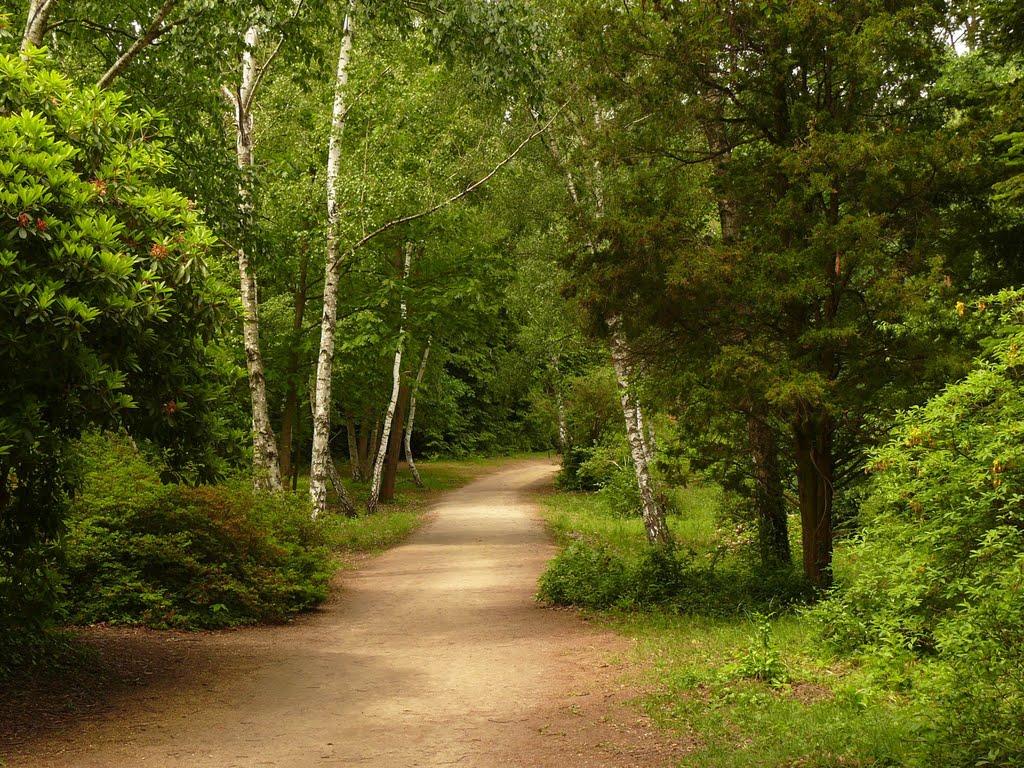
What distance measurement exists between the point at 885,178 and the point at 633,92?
11.4ft

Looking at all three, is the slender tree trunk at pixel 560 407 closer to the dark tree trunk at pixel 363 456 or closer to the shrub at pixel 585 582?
the dark tree trunk at pixel 363 456

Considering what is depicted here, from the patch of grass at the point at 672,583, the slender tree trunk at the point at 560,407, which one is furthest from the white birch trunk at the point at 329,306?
the slender tree trunk at the point at 560,407

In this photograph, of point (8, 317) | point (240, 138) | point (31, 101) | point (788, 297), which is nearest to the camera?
point (8, 317)

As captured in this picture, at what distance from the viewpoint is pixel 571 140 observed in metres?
19.2

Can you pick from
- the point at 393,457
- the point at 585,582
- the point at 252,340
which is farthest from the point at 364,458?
the point at 585,582

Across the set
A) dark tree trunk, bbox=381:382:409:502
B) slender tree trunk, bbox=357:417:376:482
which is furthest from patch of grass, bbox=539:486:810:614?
slender tree trunk, bbox=357:417:376:482

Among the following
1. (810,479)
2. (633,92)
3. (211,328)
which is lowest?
(810,479)

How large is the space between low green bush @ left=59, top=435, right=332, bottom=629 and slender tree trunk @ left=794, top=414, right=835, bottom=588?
6.68m

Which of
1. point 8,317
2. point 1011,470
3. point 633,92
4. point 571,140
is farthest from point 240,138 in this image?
point 1011,470

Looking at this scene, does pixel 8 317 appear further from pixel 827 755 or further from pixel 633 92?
pixel 633 92

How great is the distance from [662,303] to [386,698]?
18.4 feet

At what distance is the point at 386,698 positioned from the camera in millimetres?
7746

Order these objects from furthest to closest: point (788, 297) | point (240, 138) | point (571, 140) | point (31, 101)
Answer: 1. point (571, 140)
2. point (240, 138)
3. point (788, 297)
4. point (31, 101)

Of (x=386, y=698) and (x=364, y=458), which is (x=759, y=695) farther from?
(x=364, y=458)
